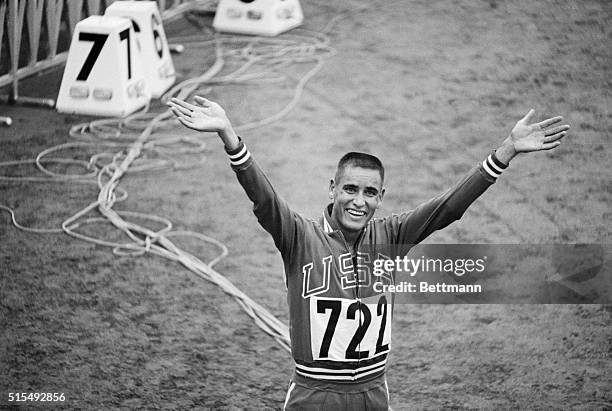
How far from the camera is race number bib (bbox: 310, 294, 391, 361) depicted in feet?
14.7

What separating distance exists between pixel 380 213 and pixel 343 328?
3893 mm

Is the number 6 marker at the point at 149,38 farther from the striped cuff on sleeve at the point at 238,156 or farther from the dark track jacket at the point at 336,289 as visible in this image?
the striped cuff on sleeve at the point at 238,156

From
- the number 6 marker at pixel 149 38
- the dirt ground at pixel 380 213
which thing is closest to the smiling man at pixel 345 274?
the dirt ground at pixel 380 213

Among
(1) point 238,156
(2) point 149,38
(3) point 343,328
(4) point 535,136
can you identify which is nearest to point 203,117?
(1) point 238,156

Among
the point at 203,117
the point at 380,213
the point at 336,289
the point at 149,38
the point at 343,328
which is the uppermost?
the point at 203,117

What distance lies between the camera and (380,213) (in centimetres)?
834

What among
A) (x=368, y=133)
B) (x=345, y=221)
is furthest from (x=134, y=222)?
(x=345, y=221)

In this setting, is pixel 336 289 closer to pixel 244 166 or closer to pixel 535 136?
pixel 244 166

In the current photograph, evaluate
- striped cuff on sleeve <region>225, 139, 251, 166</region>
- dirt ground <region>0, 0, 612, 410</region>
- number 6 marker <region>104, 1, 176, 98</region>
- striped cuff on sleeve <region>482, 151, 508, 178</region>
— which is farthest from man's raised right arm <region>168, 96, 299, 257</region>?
number 6 marker <region>104, 1, 176, 98</region>

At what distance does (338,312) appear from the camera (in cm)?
450

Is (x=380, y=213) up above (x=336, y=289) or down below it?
below

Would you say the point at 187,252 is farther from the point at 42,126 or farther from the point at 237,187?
the point at 42,126

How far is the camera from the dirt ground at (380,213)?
20.3 feet

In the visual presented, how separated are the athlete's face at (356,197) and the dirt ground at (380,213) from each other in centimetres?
176
